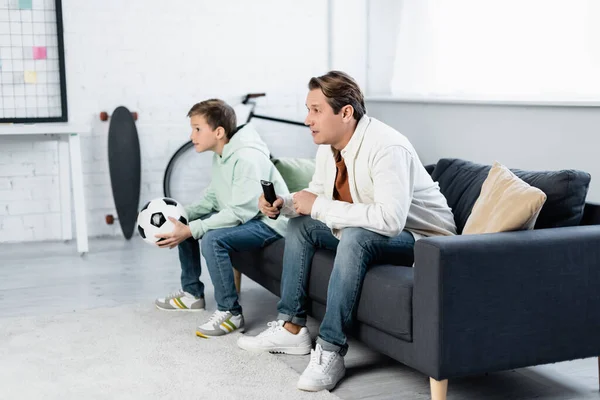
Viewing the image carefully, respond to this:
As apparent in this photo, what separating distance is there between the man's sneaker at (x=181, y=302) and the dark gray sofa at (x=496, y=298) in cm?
114

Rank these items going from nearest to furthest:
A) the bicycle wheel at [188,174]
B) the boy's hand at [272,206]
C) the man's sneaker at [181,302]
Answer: the boy's hand at [272,206] < the man's sneaker at [181,302] < the bicycle wheel at [188,174]

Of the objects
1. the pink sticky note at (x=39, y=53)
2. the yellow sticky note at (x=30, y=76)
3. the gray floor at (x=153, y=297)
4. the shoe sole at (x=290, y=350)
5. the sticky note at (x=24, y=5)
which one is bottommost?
the gray floor at (x=153, y=297)

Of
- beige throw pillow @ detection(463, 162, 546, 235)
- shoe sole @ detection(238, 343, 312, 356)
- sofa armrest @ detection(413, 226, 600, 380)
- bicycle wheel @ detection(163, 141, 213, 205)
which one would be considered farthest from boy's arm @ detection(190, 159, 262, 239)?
bicycle wheel @ detection(163, 141, 213, 205)

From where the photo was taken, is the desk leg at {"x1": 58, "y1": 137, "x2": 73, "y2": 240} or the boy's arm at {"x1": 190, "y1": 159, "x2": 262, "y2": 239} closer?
the boy's arm at {"x1": 190, "y1": 159, "x2": 262, "y2": 239}

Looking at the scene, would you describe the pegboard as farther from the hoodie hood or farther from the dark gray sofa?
the dark gray sofa

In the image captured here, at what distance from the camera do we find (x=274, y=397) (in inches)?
100

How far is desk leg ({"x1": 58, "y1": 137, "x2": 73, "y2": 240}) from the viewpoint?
16.5ft

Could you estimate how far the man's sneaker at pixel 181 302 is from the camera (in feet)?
11.7

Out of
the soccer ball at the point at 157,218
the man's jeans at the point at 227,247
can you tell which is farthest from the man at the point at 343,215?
the soccer ball at the point at 157,218

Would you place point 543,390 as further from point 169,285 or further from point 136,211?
point 136,211

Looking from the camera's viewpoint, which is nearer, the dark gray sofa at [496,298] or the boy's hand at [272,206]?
the dark gray sofa at [496,298]

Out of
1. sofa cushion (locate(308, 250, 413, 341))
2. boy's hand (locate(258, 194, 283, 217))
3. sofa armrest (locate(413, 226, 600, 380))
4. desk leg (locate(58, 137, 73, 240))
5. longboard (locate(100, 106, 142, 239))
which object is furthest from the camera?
longboard (locate(100, 106, 142, 239))

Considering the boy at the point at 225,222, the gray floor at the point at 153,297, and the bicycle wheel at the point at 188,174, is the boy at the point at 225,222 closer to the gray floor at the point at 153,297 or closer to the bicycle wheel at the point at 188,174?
the gray floor at the point at 153,297

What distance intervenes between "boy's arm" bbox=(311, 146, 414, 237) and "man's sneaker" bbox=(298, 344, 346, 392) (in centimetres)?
43
